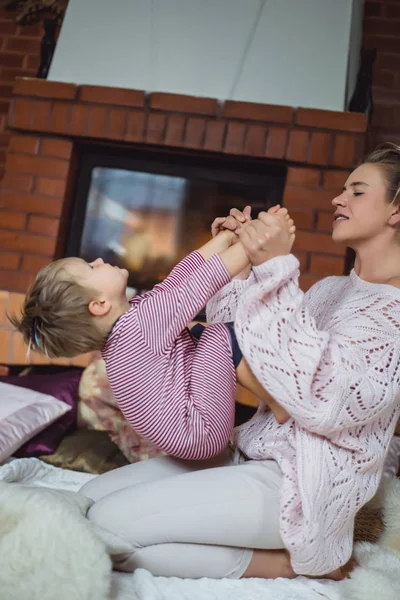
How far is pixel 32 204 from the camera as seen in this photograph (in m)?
2.52

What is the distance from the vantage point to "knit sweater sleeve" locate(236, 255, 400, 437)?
1029 mm

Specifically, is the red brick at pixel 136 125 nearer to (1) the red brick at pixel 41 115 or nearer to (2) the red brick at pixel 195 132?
(2) the red brick at pixel 195 132

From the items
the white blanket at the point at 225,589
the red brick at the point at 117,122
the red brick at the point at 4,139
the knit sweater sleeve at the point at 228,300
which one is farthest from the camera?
the red brick at the point at 4,139

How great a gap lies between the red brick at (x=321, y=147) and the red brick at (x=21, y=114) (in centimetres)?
114

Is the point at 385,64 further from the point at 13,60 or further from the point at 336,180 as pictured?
the point at 13,60

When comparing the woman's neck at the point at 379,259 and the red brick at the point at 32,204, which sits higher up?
the red brick at the point at 32,204

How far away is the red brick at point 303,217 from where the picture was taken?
7.91 ft

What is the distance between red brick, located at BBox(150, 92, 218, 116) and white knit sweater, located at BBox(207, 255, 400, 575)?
1436mm

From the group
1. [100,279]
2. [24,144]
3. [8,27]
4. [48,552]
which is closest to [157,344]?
[100,279]

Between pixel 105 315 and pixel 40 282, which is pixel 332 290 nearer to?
pixel 105 315

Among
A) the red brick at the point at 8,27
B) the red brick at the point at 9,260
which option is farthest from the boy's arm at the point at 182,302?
the red brick at the point at 8,27

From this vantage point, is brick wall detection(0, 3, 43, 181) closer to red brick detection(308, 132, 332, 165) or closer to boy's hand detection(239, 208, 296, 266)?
red brick detection(308, 132, 332, 165)

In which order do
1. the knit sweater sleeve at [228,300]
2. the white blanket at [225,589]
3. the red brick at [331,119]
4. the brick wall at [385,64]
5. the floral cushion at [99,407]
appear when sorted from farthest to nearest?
the brick wall at [385,64] → the red brick at [331,119] → the floral cushion at [99,407] → the knit sweater sleeve at [228,300] → the white blanket at [225,589]

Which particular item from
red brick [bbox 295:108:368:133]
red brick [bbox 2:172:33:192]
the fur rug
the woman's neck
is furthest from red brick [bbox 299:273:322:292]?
the fur rug
